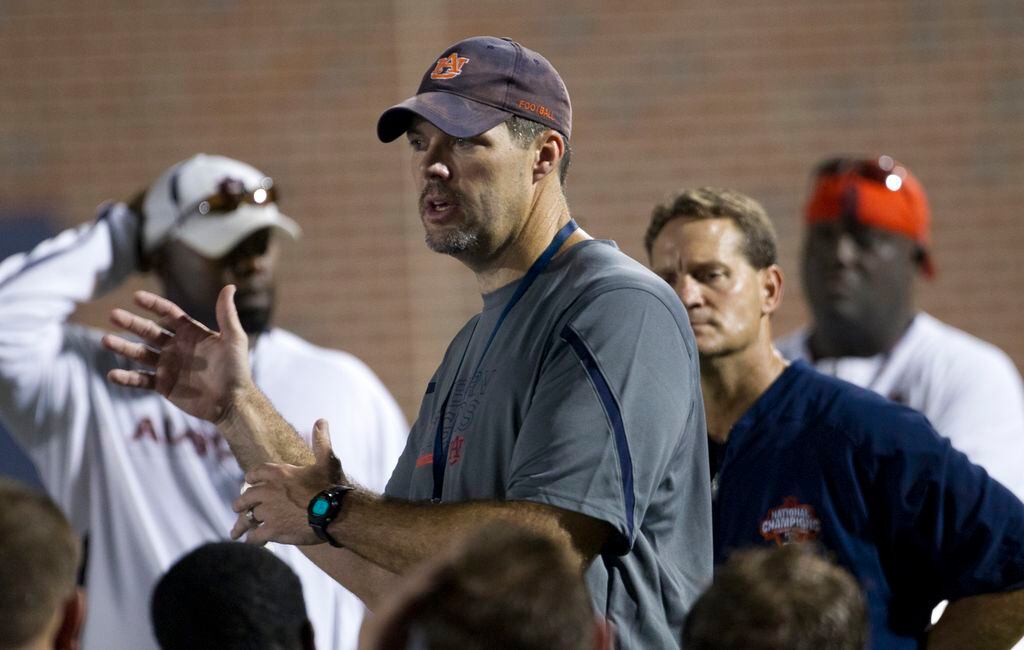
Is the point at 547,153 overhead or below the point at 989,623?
overhead

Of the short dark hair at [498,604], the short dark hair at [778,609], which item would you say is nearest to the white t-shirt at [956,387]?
the short dark hair at [778,609]

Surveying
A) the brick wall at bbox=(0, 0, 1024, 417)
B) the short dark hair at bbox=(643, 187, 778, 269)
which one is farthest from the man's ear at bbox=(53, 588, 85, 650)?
the brick wall at bbox=(0, 0, 1024, 417)

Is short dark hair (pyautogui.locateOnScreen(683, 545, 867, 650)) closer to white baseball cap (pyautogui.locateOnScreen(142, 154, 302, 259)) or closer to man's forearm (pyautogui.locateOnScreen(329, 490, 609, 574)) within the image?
man's forearm (pyautogui.locateOnScreen(329, 490, 609, 574))

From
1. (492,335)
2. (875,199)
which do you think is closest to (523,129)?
(492,335)

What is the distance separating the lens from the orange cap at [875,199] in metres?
5.74

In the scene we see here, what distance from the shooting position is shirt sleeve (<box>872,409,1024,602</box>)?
3.32 m

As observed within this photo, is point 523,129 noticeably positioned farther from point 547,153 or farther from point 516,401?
point 516,401

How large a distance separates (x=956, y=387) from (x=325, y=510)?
129 inches

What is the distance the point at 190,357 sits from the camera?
314 centimetres

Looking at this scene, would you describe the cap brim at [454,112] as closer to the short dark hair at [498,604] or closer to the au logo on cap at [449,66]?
the au logo on cap at [449,66]

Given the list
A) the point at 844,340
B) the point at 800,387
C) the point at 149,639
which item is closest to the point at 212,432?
the point at 149,639

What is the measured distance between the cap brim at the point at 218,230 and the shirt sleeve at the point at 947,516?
99.2 inches

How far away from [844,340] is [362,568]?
130 inches

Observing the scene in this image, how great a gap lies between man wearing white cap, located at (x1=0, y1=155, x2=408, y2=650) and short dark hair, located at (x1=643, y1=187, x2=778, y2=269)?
153 cm
